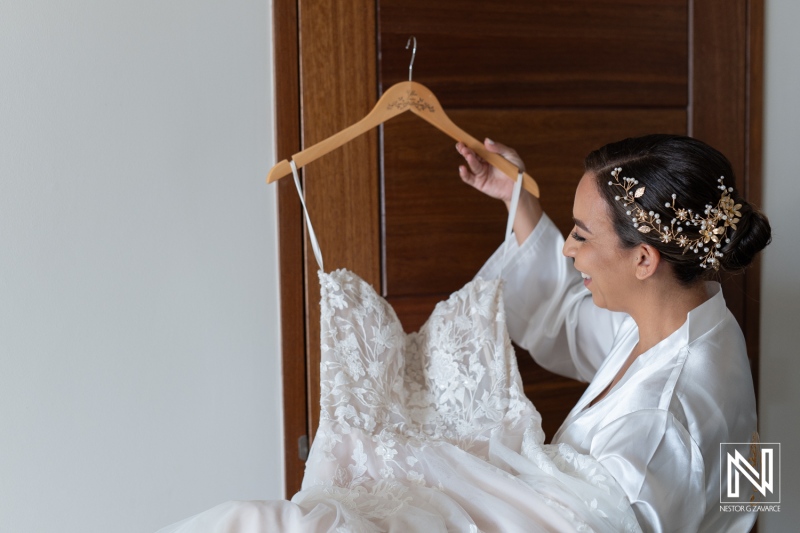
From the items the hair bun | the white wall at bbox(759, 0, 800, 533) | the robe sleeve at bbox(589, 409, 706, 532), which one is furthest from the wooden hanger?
the white wall at bbox(759, 0, 800, 533)

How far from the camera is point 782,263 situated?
2053 mm

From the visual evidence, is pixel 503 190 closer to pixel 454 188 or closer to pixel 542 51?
pixel 454 188

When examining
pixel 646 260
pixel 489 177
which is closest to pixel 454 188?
pixel 489 177

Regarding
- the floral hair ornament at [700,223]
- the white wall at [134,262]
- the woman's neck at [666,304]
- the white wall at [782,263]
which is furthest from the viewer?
the white wall at [782,263]

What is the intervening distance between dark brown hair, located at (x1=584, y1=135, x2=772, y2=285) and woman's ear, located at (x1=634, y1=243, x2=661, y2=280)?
0.01 m

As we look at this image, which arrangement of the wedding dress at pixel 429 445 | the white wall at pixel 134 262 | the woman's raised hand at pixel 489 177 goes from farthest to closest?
the woman's raised hand at pixel 489 177
the white wall at pixel 134 262
the wedding dress at pixel 429 445

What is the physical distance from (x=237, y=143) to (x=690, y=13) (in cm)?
117

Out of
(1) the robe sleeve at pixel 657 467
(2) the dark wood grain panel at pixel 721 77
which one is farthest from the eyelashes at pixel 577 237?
(2) the dark wood grain panel at pixel 721 77

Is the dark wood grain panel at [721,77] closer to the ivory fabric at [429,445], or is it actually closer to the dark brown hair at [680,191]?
the dark brown hair at [680,191]

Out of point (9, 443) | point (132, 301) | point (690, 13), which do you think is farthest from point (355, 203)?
point (690, 13)

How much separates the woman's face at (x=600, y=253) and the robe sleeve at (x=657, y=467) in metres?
0.25

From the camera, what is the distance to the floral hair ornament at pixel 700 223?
1261mm

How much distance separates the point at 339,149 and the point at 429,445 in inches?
26.7

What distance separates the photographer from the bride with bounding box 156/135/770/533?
118 cm
